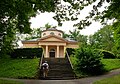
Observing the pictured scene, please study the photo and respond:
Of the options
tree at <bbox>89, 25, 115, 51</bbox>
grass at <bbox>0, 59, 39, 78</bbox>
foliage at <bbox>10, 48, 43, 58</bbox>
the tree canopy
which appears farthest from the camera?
tree at <bbox>89, 25, 115, 51</bbox>

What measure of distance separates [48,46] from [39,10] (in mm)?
37493

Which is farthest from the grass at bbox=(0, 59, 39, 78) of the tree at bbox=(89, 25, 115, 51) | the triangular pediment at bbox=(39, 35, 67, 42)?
the tree at bbox=(89, 25, 115, 51)

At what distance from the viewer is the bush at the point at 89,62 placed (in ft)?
→ 94.9

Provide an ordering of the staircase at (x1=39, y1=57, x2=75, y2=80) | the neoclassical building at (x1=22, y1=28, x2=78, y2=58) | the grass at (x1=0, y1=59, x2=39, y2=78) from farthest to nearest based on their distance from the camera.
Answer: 1. the neoclassical building at (x1=22, y1=28, x2=78, y2=58)
2. the grass at (x1=0, y1=59, x2=39, y2=78)
3. the staircase at (x1=39, y1=57, x2=75, y2=80)

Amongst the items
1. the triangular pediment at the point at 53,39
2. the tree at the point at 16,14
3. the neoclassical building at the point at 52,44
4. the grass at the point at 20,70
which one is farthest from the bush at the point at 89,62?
the triangular pediment at the point at 53,39

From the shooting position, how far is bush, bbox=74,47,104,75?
28.9m

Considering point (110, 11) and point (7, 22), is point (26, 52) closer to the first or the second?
point (7, 22)

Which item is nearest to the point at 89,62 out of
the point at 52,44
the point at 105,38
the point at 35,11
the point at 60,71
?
the point at 60,71

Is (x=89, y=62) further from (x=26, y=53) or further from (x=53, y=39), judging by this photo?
(x=53, y=39)

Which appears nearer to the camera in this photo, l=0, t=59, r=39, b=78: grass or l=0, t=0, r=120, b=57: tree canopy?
l=0, t=0, r=120, b=57: tree canopy

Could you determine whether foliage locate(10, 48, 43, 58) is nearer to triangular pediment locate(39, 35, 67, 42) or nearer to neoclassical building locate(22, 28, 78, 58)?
neoclassical building locate(22, 28, 78, 58)

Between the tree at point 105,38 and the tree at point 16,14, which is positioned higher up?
the tree at point 16,14

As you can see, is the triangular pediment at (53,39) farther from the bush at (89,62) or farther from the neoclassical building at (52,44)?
the bush at (89,62)

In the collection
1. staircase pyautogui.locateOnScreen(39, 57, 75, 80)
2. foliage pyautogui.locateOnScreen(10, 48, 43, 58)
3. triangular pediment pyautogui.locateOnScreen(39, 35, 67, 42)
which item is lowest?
staircase pyautogui.locateOnScreen(39, 57, 75, 80)
